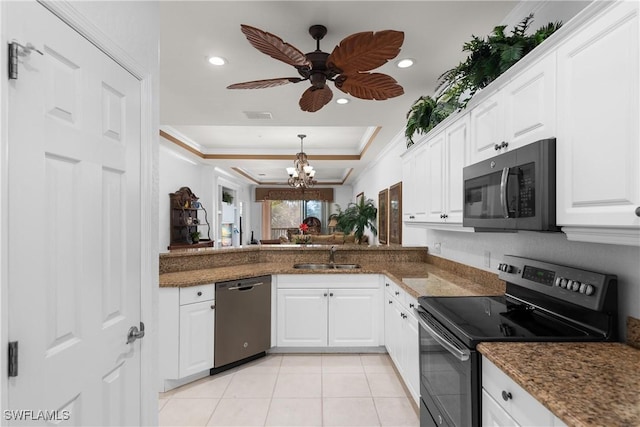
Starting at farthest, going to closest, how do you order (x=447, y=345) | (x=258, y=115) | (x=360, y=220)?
Result: (x=360, y=220) → (x=258, y=115) → (x=447, y=345)

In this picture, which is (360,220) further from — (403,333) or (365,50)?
(365,50)

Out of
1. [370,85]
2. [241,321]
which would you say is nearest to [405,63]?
[370,85]

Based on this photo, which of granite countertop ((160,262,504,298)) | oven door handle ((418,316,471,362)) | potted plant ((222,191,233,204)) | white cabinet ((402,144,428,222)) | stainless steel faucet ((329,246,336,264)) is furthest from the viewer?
potted plant ((222,191,233,204))

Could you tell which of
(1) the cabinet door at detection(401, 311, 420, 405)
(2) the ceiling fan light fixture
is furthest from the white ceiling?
(1) the cabinet door at detection(401, 311, 420, 405)

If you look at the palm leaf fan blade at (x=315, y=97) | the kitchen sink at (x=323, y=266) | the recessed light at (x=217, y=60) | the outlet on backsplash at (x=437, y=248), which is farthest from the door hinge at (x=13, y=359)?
the outlet on backsplash at (x=437, y=248)

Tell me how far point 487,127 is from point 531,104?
1.25 feet

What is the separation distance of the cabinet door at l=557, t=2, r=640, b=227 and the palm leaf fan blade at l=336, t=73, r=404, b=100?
39.8 inches

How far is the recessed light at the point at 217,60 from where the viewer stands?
2.58 m

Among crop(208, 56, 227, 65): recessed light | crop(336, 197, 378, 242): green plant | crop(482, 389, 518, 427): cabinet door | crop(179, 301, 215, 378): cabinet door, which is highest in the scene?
crop(208, 56, 227, 65): recessed light

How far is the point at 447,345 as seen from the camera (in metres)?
1.54

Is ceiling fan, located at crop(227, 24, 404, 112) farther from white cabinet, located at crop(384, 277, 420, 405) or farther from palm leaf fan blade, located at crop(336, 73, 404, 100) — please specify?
white cabinet, located at crop(384, 277, 420, 405)

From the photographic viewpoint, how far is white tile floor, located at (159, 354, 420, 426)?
2.29 meters

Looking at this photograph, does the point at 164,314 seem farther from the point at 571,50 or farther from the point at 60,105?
the point at 571,50

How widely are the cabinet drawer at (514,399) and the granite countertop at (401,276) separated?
2.88ft
